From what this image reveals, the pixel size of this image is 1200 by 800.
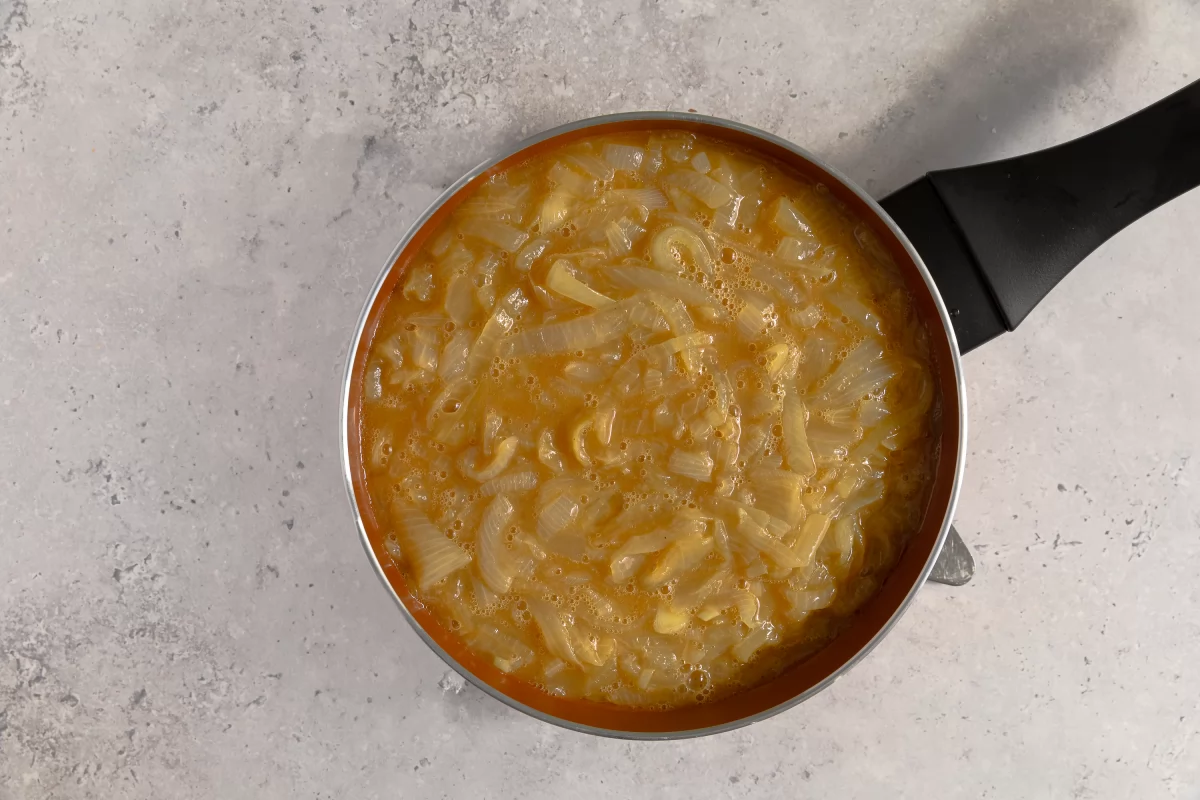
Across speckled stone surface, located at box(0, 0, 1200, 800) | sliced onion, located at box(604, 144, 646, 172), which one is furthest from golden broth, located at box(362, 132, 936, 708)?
speckled stone surface, located at box(0, 0, 1200, 800)

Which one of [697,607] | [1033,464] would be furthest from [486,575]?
[1033,464]

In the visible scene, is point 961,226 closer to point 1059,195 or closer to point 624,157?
point 1059,195

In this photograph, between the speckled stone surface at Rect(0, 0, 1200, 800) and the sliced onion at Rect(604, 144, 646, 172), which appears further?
the speckled stone surface at Rect(0, 0, 1200, 800)

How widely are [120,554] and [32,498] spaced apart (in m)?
0.26

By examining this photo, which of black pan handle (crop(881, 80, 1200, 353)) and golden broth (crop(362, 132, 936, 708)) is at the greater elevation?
black pan handle (crop(881, 80, 1200, 353))

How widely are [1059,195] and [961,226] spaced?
201 millimetres

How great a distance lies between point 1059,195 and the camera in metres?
1.59

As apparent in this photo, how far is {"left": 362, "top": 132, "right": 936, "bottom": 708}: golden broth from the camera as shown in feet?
5.19

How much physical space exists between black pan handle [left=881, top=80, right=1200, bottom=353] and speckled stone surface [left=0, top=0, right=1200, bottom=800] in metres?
0.33

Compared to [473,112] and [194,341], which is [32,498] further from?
[473,112]

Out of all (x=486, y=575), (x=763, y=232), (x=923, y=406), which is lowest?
(x=486, y=575)

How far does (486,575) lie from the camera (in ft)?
5.24

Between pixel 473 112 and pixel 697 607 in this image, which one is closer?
pixel 697 607

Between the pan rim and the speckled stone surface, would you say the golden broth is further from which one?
the speckled stone surface
